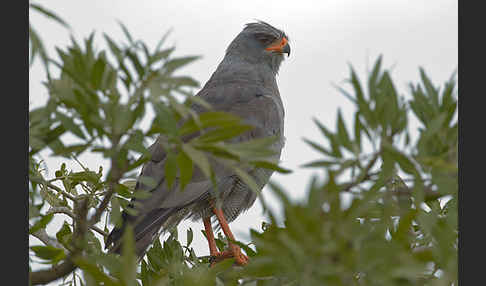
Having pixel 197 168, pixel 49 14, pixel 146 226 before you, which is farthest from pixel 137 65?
pixel 197 168

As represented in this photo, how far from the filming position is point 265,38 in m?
5.79

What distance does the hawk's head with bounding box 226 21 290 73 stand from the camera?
18.6 feet

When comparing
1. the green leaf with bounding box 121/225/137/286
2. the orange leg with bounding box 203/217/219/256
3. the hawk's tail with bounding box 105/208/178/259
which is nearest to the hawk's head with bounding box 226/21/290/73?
the orange leg with bounding box 203/217/219/256

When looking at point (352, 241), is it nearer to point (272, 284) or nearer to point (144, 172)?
point (272, 284)

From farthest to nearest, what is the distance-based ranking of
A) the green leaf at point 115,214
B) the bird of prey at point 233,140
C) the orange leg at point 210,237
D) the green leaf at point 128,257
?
1. the orange leg at point 210,237
2. the bird of prey at point 233,140
3. the green leaf at point 115,214
4. the green leaf at point 128,257

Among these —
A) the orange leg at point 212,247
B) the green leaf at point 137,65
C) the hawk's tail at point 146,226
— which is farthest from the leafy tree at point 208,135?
the orange leg at point 212,247

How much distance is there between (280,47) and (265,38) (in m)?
0.18

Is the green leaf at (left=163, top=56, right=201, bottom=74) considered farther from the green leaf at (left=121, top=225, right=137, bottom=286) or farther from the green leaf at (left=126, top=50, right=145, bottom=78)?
the green leaf at (left=121, top=225, right=137, bottom=286)

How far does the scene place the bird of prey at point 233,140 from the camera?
11.4ft

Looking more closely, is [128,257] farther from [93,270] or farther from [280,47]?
[280,47]

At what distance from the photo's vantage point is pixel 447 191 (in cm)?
133

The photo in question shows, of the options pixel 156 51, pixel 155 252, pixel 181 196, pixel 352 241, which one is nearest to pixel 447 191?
pixel 352 241

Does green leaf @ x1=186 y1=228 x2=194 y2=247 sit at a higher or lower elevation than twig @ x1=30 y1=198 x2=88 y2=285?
higher

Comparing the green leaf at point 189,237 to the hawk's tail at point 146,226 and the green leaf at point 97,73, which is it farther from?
the green leaf at point 97,73
